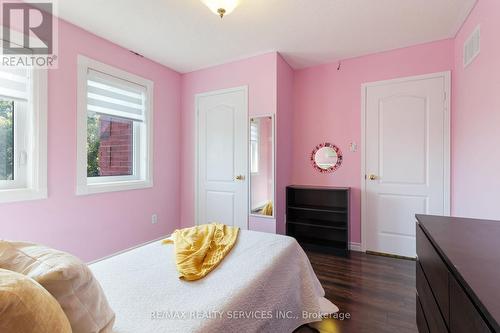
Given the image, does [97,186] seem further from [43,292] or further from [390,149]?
[390,149]

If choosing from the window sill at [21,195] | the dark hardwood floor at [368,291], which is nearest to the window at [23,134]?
the window sill at [21,195]

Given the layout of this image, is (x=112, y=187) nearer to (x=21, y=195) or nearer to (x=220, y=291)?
(x=21, y=195)

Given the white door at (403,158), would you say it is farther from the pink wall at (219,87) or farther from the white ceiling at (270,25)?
the pink wall at (219,87)

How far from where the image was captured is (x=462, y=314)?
775 millimetres

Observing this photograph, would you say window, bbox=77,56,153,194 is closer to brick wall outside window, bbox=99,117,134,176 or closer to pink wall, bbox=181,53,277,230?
brick wall outside window, bbox=99,117,134,176

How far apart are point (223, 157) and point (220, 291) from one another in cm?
242

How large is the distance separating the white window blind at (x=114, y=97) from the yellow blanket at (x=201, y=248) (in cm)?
187

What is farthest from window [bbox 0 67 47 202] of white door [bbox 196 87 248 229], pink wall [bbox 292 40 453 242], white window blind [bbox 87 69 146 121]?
pink wall [bbox 292 40 453 242]

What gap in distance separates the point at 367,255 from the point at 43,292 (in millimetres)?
3252

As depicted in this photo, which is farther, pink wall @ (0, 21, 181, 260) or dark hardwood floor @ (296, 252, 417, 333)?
pink wall @ (0, 21, 181, 260)

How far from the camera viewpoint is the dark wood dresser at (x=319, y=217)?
310cm

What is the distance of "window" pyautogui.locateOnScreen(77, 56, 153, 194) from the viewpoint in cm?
255

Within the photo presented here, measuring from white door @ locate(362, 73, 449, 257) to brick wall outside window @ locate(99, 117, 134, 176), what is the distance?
3.12 m

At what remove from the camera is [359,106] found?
10.5ft
